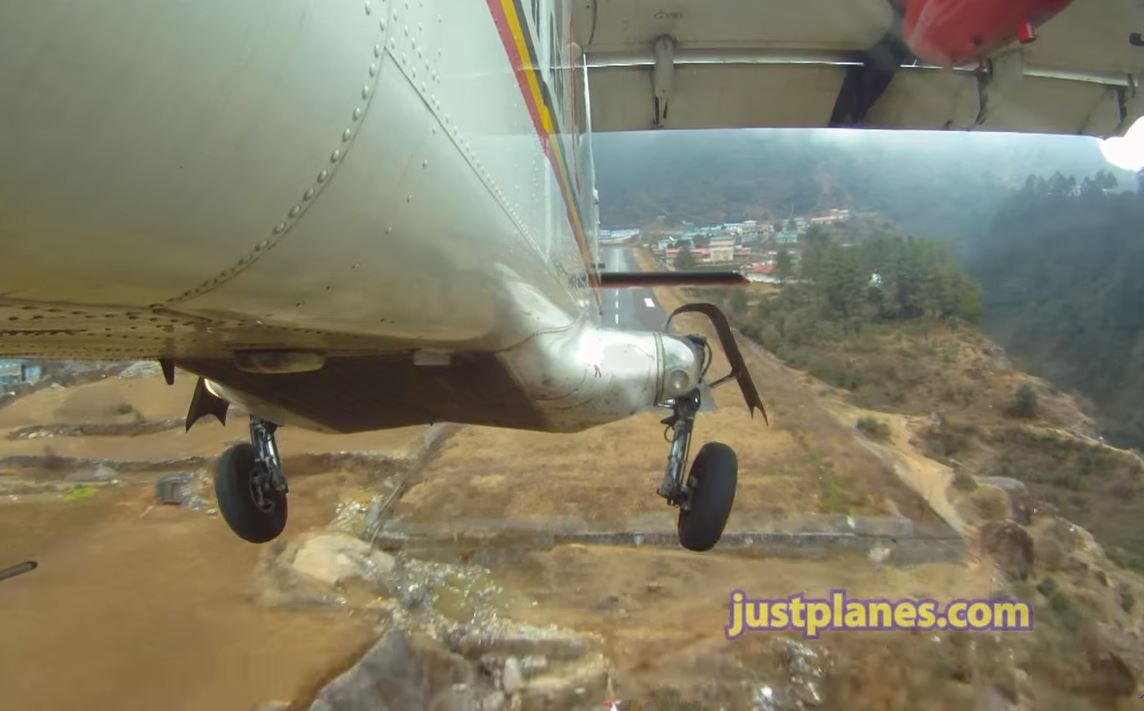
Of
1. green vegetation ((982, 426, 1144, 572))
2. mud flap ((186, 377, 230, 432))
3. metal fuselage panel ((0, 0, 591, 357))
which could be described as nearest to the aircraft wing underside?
Result: mud flap ((186, 377, 230, 432))

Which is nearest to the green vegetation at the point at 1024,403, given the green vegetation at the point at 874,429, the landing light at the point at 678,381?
the green vegetation at the point at 874,429

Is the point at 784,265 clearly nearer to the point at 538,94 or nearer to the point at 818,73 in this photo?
the point at 818,73

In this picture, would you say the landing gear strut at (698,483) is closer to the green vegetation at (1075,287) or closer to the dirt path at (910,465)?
the dirt path at (910,465)

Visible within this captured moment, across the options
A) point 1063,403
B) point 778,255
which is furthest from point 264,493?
point 778,255

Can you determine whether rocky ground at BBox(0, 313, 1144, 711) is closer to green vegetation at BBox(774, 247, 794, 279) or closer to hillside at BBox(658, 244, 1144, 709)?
hillside at BBox(658, 244, 1144, 709)

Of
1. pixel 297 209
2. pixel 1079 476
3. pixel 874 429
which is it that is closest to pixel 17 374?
pixel 874 429
